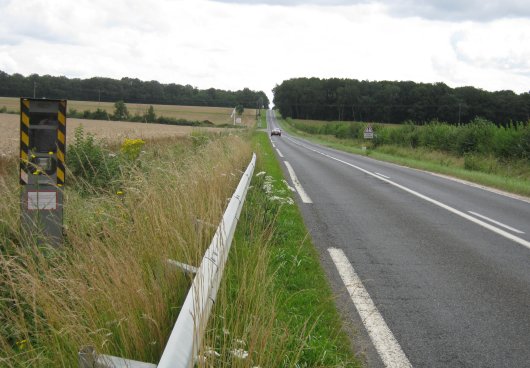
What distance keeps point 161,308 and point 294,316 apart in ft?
3.97

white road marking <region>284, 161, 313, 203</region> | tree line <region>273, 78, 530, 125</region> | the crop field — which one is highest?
tree line <region>273, 78, 530, 125</region>

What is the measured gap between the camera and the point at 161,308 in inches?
117

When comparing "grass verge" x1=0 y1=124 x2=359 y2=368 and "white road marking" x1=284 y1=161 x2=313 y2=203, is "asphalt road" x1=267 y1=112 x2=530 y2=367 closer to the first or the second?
"white road marking" x1=284 y1=161 x2=313 y2=203

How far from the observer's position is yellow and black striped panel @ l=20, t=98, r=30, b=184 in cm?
552

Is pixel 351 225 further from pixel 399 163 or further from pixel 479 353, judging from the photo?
pixel 399 163

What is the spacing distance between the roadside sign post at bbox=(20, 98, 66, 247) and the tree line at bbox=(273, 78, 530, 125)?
5691cm

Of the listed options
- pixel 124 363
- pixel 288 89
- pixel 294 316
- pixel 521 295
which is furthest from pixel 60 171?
pixel 288 89

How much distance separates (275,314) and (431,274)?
3379mm

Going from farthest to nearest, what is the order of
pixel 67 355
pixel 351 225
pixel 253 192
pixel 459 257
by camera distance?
pixel 253 192, pixel 351 225, pixel 459 257, pixel 67 355

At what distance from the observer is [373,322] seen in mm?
4172

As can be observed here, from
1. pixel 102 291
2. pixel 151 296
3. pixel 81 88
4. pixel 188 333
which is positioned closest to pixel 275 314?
pixel 188 333

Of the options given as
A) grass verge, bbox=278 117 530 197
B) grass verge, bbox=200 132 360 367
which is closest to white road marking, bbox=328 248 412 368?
grass verge, bbox=200 132 360 367

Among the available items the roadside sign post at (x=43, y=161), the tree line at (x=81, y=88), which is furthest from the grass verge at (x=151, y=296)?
the tree line at (x=81, y=88)

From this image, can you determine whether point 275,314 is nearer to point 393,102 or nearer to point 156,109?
point 156,109
